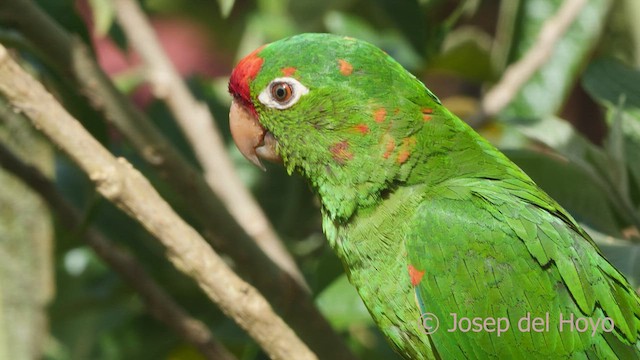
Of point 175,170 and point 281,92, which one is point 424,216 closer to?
point 281,92

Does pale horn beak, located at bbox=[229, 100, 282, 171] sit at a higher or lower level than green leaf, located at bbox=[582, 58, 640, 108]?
lower

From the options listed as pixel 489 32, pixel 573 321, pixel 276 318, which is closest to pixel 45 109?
pixel 276 318

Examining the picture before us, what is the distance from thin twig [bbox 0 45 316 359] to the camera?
3.78ft

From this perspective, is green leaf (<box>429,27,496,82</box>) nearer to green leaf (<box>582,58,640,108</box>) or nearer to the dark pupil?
green leaf (<box>582,58,640,108</box>)

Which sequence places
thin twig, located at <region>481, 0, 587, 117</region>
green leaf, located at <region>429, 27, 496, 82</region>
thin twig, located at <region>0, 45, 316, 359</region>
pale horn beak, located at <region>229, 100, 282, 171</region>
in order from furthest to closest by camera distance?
green leaf, located at <region>429, 27, 496, 82</region> → thin twig, located at <region>481, 0, 587, 117</region> → pale horn beak, located at <region>229, 100, 282, 171</region> → thin twig, located at <region>0, 45, 316, 359</region>

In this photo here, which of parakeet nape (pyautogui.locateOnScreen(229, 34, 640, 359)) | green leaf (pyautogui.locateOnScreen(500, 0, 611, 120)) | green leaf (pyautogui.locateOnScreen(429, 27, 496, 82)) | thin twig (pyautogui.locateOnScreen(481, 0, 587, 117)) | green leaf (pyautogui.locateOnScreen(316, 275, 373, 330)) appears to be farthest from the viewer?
green leaf (pyautogui.locateOnScreen(429, 27, 496, 82))

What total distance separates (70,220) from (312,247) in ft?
2.18

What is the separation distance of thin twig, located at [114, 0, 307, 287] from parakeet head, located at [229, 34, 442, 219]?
0.32 metres

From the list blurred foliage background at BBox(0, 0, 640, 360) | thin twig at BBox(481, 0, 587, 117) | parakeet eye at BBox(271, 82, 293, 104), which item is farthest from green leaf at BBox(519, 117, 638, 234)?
parakeet eye at BBox(271, 82, 293, 104)

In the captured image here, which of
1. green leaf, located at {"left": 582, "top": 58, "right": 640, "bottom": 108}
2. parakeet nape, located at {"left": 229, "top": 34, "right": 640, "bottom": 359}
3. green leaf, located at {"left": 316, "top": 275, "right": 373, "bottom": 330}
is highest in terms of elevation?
green leaf, located at {"left": 582, "top": 58, "right": 640, "bottom": 108}

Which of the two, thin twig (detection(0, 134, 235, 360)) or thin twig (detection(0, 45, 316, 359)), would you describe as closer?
thin twig (detection(0, 45, 316, 359))

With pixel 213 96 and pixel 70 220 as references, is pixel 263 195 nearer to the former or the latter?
pixel 213 96

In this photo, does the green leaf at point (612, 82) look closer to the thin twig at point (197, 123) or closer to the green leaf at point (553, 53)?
the green leaf at point (553, 53)

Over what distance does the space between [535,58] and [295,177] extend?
0.57 meters
